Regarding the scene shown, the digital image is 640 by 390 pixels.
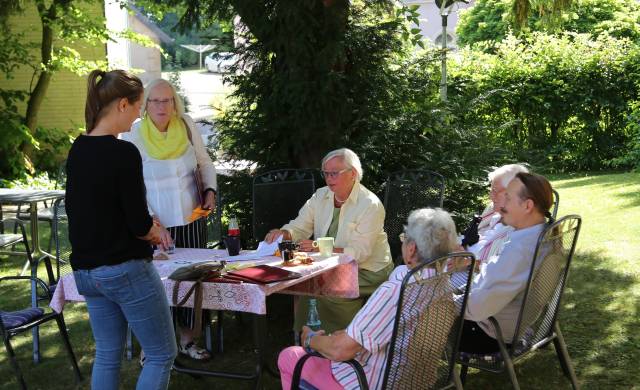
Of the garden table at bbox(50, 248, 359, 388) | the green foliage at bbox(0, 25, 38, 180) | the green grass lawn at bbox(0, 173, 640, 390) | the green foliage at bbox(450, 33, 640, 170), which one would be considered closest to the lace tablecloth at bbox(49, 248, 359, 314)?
the garden table at bbox(50, 248, 359, 388)

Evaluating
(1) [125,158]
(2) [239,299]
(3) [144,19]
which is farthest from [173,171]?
(3) [144,19]

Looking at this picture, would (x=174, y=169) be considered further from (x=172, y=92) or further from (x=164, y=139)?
(x=172, y=92)

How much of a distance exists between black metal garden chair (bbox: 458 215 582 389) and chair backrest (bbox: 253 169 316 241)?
6.75 feet

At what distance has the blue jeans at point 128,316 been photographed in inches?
110

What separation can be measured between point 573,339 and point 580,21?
20.6 m

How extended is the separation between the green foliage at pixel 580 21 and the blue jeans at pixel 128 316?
11.6 meters

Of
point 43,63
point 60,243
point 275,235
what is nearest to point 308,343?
point 275,235

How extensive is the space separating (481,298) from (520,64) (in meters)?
11.7

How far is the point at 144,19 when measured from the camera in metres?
31.8

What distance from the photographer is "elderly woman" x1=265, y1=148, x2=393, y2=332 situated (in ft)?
14.1

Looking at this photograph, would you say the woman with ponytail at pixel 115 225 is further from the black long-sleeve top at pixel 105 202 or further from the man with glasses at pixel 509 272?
the man with glasses at pixel 509 272

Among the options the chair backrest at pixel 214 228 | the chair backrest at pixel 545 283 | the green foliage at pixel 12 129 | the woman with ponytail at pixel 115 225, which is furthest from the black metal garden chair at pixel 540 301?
the green foliage at pixel 12 129

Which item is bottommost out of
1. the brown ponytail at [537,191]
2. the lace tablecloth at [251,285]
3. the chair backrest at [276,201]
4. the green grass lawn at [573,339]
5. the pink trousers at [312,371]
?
the green grass lawn at [573,339]

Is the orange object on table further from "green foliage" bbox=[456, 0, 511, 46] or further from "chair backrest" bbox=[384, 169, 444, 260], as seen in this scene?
"green foliage" bbox=[456, 0, 511, 46]
